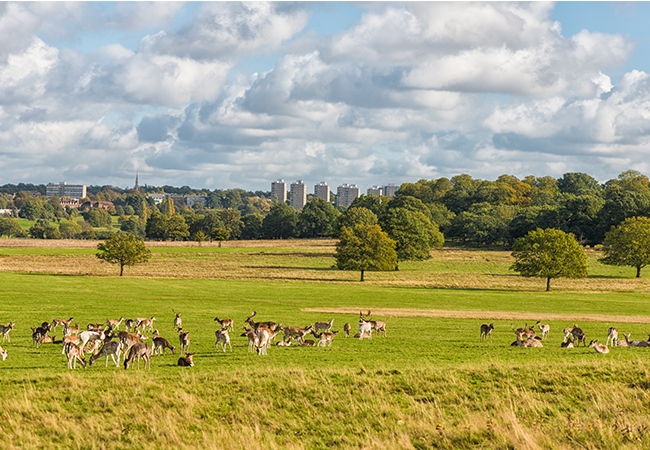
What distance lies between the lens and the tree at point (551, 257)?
6919 cm

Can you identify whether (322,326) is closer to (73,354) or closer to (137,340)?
(137,340)

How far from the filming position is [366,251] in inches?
3135

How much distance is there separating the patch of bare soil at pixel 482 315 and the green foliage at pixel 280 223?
139 m

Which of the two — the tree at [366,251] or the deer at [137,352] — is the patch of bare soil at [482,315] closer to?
the deer at [137,352]

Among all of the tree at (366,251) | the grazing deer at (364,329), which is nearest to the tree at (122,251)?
the tree at (366,251)

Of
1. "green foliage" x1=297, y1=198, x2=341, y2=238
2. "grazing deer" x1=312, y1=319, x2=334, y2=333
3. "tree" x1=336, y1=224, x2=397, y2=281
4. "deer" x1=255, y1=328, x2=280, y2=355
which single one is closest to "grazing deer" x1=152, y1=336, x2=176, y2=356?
"deer" x1=255, y1=328, x2=280, y2=355

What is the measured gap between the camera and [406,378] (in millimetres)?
16422

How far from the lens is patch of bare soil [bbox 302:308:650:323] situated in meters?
40.2

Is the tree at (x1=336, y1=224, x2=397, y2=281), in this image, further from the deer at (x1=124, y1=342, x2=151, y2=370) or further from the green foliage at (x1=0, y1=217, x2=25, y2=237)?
the green foliage at (x1=0, y1=217, x2=25, y2=237)

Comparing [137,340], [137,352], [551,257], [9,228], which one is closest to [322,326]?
[137,340]

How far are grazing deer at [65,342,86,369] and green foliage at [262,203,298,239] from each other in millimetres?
163676

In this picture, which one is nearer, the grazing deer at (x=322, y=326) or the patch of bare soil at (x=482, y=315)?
the grazing deer at (x=322, y=326)

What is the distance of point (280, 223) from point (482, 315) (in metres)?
145

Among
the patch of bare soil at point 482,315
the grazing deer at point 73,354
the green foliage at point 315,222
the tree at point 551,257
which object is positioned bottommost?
the patch of bare soil at point 482,315
